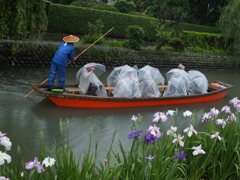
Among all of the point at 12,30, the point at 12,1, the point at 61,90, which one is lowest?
the point at 61,90

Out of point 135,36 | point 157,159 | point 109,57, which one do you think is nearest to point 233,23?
point 135,36

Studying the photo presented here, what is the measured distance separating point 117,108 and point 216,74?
1245 centimetres

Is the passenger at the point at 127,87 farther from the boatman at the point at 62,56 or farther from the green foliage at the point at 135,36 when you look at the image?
the green foliage at the point at 135,36

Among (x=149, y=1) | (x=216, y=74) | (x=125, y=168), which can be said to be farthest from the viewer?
(x=149, y=1)

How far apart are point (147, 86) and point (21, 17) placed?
17.0 feet

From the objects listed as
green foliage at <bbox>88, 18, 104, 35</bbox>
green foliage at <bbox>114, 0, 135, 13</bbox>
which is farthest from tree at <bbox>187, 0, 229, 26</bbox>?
green foliage at <bbox>88, 18, 104, 35</bbox>

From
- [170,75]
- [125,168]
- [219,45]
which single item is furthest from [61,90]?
[219,45]

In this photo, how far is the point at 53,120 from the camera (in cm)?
802

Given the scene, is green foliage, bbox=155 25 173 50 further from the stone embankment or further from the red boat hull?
the red boat hull

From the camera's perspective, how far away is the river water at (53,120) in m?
6.65

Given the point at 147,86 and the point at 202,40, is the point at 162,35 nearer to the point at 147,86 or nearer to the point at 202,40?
the point at 202,40

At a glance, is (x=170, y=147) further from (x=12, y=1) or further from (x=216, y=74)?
(x=216, y=74)

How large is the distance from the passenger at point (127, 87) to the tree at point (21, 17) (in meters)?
4.59

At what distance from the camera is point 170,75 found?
1082 centimetres
